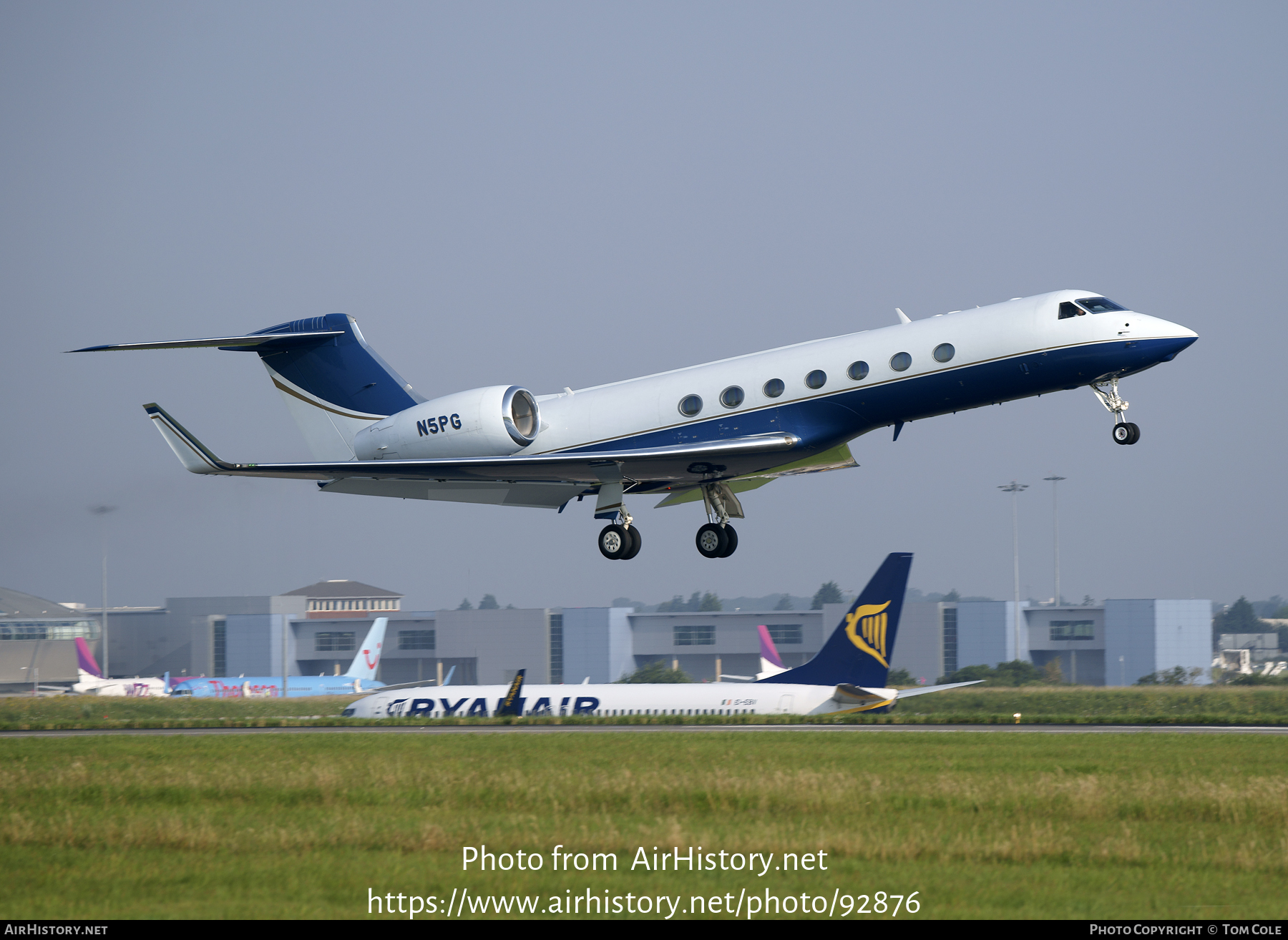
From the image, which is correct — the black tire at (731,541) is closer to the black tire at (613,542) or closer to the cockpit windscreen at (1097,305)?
the black tire at (613,542)

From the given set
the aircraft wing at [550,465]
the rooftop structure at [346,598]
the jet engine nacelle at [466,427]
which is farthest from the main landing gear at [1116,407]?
the rooftop structure at [346,598]

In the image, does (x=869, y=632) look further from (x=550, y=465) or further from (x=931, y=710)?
(x=550, y=465)

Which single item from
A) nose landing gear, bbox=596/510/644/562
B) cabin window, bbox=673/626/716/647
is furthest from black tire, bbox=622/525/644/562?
cabin window, bbox=673/626/716/647

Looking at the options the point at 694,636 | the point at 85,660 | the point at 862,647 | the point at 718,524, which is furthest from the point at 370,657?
the point at 718,524

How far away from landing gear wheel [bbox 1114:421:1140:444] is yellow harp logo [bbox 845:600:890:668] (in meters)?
23.9

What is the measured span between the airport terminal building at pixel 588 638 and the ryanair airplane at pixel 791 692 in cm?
5463

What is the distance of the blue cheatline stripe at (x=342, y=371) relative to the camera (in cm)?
2717

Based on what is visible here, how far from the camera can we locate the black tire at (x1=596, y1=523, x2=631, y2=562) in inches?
938

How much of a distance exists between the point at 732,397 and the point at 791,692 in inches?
884

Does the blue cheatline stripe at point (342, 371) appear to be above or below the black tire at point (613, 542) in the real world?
above

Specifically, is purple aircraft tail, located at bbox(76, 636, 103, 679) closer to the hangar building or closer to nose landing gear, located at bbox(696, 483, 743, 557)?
the hangar building

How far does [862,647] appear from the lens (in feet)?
143

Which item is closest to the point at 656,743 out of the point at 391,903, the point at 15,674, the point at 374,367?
the point at 374,367

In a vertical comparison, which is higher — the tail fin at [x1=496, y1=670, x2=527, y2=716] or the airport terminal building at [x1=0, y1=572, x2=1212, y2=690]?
the tail fin at [x1=496, y1=670, x2=527, y2=716]
